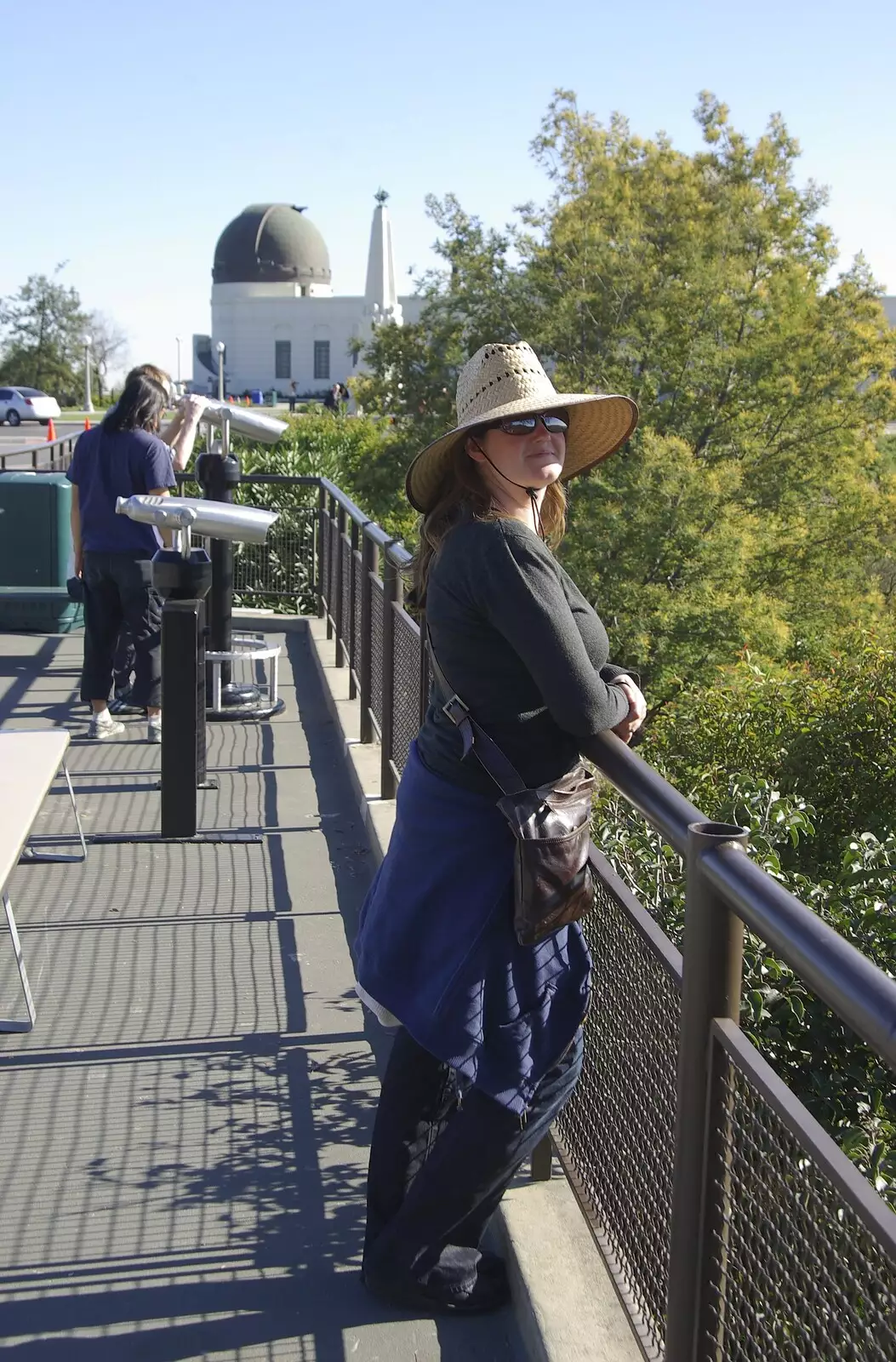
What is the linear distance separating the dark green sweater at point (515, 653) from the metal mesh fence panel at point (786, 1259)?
674 millimetres

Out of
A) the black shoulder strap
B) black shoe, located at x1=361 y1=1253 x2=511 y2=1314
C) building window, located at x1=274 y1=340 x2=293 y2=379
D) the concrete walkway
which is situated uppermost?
building window, located at x1=274 y1=340 x2=293 y2=379

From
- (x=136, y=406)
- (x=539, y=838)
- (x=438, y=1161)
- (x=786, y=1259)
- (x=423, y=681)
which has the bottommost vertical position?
(x=438, y=1161)

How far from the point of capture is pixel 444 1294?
250cm

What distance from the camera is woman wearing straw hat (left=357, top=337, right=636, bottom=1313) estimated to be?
7.23 feet

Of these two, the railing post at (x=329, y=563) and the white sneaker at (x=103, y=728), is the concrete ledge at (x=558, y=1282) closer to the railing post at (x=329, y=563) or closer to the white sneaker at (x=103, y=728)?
the white sneaker at (x=103, y=728)

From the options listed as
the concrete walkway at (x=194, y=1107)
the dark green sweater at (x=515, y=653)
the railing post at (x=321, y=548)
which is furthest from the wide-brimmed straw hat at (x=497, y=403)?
the railing post at (x=321, y=548)

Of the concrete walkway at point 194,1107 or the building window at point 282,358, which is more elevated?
the building window at point 282,358

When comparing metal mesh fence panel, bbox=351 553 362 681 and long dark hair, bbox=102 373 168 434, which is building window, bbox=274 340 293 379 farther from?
long dark hair, bbox=102 373 168 434

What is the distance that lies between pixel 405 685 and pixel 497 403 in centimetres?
265

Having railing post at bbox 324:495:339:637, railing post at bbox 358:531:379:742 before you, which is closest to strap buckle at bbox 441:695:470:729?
railing post at bbox 358:531:379:742

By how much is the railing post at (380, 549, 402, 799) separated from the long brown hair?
274cm

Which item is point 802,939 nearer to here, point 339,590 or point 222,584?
point 222,584

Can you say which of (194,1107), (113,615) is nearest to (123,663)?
(113,615)

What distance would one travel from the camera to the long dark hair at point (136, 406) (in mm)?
6480
